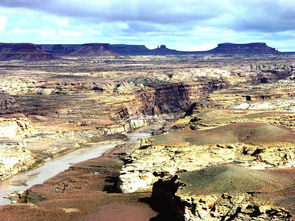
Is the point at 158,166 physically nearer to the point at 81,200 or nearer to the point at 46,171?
the point at 81,200

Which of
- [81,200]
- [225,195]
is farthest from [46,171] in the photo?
[225,195]

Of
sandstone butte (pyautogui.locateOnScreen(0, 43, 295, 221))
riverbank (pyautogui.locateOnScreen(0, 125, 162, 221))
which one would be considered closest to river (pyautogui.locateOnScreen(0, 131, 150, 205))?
sandstone butte (pyautogui.locateOnScreen(0, 43, 295, 221))

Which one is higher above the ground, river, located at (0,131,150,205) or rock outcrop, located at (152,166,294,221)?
rock outcrop, located at (152,166,294,221)

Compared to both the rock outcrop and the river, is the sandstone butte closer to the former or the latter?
the rock outcrop

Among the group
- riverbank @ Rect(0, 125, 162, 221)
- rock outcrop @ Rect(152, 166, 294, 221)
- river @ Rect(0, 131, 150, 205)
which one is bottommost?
river @ Rect(0, 131, 150, 205)

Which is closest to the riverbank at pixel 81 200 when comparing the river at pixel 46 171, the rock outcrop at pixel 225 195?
the river at pixel 46 171

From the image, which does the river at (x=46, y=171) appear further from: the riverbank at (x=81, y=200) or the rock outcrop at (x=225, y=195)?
the rock outcrop at (x=225, y=195)

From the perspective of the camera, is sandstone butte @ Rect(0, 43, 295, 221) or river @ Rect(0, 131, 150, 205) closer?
sandstone butte @ Rect(0, 43, 295, 221)

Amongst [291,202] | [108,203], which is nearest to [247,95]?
→ [108,203]

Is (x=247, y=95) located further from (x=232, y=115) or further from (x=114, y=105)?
(x=232, y=115)
